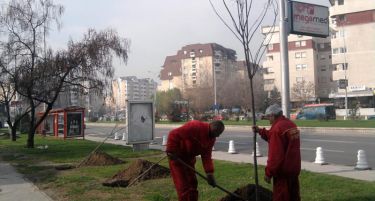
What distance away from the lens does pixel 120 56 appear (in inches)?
989

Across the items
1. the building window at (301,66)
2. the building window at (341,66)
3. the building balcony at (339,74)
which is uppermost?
the building window at (301,66)

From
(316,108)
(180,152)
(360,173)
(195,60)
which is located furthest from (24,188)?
(195,60)

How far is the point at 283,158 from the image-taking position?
6.12 metres

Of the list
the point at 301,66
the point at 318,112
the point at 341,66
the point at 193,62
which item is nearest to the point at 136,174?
the point at 318,112

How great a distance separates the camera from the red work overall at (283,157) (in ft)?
20.1

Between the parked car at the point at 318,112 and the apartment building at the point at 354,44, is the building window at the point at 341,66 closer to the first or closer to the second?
the apartment building at the point at 354,44

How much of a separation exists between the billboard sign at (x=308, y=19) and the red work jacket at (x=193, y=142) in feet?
23.6

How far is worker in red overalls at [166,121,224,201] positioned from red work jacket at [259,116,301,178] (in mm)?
697

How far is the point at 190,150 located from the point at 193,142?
0.45 ft

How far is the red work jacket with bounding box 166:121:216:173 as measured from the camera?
639 cm

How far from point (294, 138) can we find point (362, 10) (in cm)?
7699

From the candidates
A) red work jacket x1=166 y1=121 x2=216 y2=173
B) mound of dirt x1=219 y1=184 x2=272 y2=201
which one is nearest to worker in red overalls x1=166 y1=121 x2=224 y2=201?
red work jacket x1=166 y1=121 x2=216 y2=173

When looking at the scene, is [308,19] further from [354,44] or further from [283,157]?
[354,44]

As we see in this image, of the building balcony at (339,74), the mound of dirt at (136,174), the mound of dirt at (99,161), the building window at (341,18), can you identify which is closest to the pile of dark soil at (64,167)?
the mound of dirt at (99,161)
